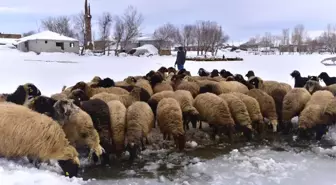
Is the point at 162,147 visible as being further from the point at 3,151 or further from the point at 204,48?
the point at 204,48

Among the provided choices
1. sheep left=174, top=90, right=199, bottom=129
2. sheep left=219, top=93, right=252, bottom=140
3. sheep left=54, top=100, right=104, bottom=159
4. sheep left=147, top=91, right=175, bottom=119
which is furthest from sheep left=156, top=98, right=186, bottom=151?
sheep left=54, top=100, right=104, bottom=159

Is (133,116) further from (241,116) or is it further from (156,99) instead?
(241,116)

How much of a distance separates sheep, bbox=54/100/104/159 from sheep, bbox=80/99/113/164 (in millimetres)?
328

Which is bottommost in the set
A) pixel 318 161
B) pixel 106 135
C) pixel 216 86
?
pixel 318 161

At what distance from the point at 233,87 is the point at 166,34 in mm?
80076

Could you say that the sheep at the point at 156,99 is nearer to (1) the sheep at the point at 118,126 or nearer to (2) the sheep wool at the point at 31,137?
(1) the sheep at the point at 118,126

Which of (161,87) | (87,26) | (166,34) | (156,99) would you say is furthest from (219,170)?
(166,34)

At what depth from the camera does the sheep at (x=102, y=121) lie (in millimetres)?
7070

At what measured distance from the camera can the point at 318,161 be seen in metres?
7.27

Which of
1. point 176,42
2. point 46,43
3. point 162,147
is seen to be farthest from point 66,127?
point 176,42

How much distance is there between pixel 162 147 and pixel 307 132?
3.36 metres

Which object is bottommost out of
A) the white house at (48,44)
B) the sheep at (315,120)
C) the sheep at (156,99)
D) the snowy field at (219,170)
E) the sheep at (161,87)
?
the snowy field at (219,170)

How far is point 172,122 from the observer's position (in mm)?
7770

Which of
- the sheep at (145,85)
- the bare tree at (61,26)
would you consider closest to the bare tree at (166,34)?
the bare tree at (61,26)
